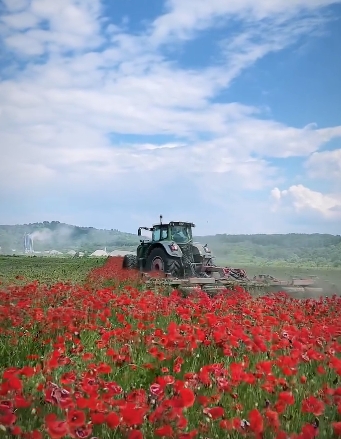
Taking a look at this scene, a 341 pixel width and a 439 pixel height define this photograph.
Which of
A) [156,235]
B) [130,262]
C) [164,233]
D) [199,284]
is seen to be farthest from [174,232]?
[199,284]

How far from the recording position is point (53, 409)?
3510 millimetres

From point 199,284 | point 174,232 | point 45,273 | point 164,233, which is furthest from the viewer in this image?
point 45,273

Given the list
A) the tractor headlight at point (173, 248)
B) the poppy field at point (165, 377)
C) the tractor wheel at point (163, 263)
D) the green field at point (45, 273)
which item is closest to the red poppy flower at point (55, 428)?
the poppy field at point (165, 377)

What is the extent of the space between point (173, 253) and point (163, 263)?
2.51 ft

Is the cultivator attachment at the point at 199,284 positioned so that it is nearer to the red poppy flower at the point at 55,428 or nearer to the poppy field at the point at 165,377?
the poppy field at the point at 165,377

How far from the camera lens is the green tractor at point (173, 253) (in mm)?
17156

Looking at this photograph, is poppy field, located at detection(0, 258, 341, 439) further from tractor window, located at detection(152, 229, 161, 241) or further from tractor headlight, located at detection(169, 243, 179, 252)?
tractor window, located at detection(152, 229, 161, 241)

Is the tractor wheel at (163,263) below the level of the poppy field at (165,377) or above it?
above

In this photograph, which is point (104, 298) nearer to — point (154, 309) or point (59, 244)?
point (154, 309)

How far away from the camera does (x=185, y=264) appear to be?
18281 millimetres

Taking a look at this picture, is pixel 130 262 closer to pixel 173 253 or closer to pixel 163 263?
pixel 163 263

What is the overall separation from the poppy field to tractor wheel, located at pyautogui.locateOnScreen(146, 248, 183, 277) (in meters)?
8.12

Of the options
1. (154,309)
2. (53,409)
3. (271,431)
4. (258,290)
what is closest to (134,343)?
(154,309)

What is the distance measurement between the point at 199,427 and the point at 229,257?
71243 mm
